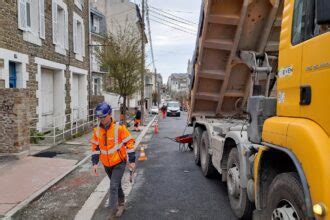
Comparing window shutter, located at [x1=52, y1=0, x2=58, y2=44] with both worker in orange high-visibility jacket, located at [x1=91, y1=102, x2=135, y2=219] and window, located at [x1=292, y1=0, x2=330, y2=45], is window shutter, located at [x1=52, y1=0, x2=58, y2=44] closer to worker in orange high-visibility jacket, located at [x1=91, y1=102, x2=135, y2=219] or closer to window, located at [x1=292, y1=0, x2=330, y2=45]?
worker in orange high-visibility jacket, located at [x1=91, y1=102, x2=135, y2=219]

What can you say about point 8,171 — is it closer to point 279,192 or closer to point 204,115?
point 204,115

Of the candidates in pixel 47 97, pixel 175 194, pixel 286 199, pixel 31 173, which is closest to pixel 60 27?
pixel 47 97

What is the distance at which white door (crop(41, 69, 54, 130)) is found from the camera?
15.4 m

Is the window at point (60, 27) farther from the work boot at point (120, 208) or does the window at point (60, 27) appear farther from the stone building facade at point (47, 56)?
the work boot at point (120, 208)

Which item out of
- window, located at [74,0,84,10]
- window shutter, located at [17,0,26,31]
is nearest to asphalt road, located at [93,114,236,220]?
window shutter, located at [17,0,26,31]

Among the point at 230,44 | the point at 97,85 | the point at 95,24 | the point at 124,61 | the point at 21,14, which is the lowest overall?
the point at 97,85

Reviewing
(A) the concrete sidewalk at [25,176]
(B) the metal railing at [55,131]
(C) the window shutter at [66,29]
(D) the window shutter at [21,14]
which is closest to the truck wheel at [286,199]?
(A) the concrete sidewalk at [25,176]

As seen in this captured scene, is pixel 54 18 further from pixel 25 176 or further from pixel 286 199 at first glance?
pixel 286 199

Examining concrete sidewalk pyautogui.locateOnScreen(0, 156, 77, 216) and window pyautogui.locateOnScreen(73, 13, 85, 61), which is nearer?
concrete sidewalk pyautogui.locateOnScreen(0, 156, 77, 216)

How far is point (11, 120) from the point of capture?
954 centimetres

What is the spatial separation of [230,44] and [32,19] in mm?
9069

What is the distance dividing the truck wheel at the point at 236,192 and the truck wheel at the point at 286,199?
1338 mm

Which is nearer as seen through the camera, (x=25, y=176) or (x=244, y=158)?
(x=244, y=158)

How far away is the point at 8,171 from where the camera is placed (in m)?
8.05
